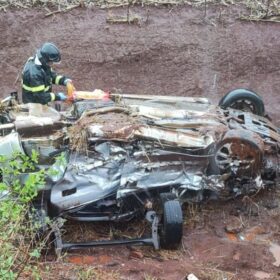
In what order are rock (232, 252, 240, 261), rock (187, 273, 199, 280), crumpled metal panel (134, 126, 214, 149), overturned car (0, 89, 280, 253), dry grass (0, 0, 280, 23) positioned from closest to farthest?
rock (187, 273, 199, 280), rock (232, 252, 240, 261), overturned car (0, 89, 280, 253), crumpled metal panel (134, 126, 214, 149), dry grass (0, 0, 280, 23)

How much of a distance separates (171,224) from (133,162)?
3.13 feet

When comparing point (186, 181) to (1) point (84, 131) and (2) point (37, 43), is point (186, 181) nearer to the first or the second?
(1) point (84, 131)

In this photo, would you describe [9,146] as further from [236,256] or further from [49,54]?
[236,256]

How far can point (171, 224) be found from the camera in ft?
24.5

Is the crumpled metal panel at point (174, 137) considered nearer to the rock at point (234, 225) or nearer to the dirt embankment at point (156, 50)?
the rock at point (234, 225)

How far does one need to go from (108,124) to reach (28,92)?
7.68 feet

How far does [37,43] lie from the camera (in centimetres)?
1333

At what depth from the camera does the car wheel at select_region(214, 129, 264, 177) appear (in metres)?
8.05

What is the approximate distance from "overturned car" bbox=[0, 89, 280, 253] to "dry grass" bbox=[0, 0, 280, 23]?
6.28 meters

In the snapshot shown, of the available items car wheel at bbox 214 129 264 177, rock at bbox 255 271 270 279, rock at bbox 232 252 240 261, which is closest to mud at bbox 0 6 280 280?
car wheel at bbox 214 129 264 177

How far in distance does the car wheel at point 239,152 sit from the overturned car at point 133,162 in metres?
0.01

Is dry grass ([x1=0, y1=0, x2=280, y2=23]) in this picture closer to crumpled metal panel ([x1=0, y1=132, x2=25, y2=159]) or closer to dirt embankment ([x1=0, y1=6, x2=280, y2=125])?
dirt embankment ([x1=0, y1=6, x2=280, y2=125])

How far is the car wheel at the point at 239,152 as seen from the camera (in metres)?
8.05

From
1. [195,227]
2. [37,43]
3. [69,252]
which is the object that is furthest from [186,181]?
[37,43]
